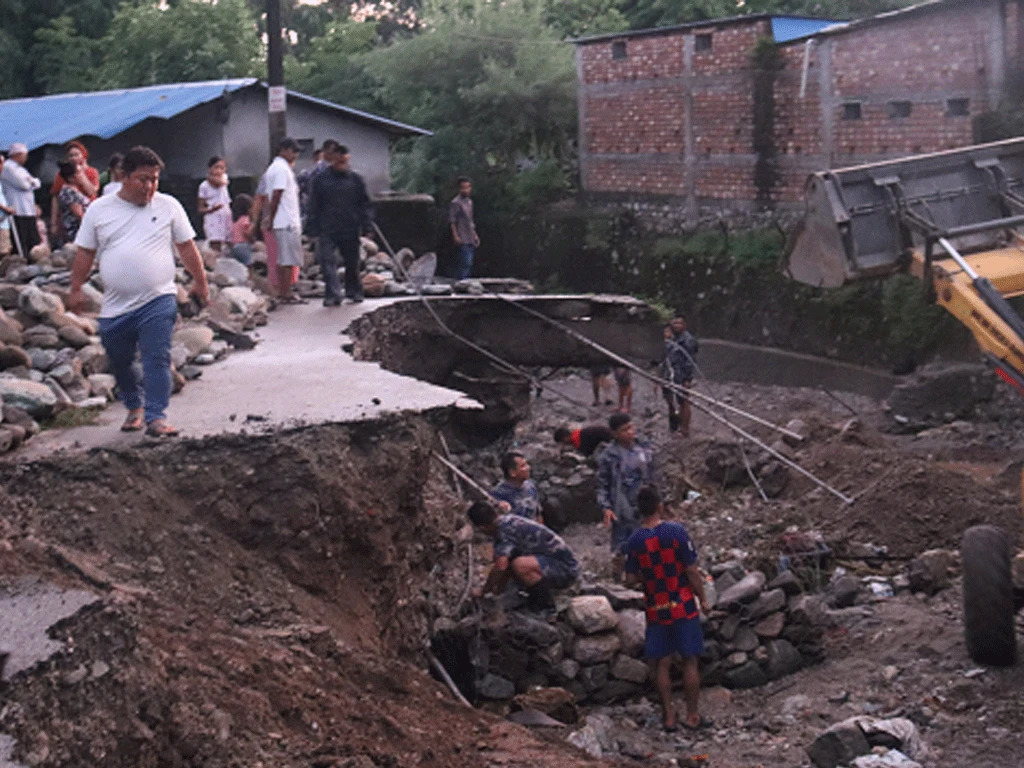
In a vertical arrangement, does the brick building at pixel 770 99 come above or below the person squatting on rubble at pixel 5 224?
above

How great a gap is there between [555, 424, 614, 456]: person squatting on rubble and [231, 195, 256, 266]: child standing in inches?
146

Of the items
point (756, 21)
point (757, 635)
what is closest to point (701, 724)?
point (757, 635)

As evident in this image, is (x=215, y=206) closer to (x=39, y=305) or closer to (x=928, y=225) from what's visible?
(x=39, y=305)

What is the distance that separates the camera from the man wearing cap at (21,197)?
13.7 m

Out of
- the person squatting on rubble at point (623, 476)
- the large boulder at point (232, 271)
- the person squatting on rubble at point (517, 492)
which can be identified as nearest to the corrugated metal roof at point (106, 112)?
the large boulder at point (232, 271)

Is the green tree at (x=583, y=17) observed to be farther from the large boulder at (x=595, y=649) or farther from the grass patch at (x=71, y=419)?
the grass patch at (x=71, y=419)

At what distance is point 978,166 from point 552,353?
483 cm

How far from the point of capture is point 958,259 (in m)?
8.59

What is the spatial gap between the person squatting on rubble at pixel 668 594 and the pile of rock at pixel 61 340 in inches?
119

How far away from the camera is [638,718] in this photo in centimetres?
883

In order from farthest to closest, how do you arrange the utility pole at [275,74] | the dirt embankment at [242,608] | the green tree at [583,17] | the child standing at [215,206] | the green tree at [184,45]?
the green tree at [583,17]
the green tree at [184,45]
the utility pole at [275,74]
the child standing at [215,206]
the dirt embankment at [242,608]

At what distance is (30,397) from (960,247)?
230 inches

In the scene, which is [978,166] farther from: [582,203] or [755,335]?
[582,203]

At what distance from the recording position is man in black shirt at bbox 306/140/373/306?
39.2 feet
